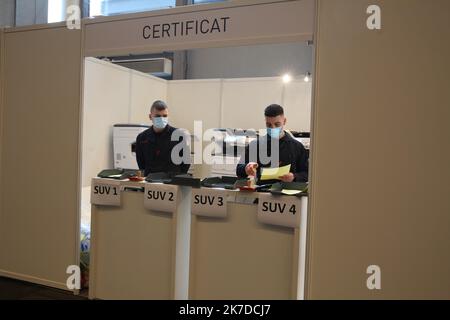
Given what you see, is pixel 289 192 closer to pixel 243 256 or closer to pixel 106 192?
pixel 243 256

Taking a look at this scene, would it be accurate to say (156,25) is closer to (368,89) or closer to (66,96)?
(66,96)

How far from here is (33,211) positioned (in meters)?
2.85

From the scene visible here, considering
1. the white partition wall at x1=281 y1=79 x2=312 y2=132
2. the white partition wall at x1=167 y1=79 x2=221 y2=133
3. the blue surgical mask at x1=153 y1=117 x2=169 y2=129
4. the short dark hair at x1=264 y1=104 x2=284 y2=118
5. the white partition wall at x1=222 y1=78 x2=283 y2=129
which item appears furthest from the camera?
the white partition wall at x1=167 y1=79 x2=221 y2=133

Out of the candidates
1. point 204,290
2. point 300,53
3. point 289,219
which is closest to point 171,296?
point 204,290

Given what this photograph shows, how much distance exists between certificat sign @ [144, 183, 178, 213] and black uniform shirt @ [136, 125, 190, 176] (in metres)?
0.82

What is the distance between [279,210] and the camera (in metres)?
1.99

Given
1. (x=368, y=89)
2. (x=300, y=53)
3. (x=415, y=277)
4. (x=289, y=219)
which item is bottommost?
(x=415, y=277)

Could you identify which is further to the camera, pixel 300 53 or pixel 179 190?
pixel 300 53

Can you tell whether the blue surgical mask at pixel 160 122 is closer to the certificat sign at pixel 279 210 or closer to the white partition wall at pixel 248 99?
the certificat sign at pixel 279 210

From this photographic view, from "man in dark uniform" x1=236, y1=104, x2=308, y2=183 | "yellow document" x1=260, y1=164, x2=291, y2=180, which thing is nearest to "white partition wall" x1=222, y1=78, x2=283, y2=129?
"man in dark uniform" x1=236, y1=104, x2=308, y2=183

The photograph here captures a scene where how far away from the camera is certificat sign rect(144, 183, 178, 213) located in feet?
7.36

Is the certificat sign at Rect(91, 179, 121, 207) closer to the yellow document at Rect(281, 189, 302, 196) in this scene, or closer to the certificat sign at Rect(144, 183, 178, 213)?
the certificat sign at Rect(144, 183, 178, 213)

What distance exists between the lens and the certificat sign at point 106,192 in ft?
7.97
